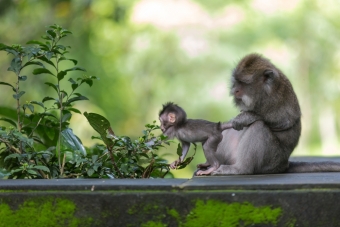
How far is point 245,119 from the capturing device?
525 centimetres

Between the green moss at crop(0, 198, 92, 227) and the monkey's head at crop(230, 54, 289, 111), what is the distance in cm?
193

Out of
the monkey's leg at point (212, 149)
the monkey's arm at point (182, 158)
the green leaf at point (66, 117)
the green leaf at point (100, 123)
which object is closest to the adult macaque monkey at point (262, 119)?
the monkey's leg at point (212, 149)

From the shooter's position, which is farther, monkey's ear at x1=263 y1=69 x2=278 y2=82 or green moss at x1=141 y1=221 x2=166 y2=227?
monkey's ear at x1=263 y1=69 x2=278 y2=82

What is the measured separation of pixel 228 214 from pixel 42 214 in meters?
1.12

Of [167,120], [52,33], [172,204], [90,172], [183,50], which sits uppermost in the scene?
[183,50]

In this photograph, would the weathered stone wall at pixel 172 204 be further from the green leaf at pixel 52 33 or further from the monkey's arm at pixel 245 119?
the green leaf at pixel 52 33

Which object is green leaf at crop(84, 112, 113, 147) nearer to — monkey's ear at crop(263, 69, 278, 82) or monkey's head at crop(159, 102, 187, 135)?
monkey's head at crop(159, 102, 187, 135)

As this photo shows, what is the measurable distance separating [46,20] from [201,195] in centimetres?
1713

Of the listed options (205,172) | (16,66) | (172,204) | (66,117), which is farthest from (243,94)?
(16,66)

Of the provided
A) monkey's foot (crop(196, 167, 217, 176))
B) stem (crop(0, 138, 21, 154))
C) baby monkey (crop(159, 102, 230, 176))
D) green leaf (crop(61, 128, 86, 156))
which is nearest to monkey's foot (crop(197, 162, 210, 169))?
baby monkey (crop(159, 102, 230, 176))

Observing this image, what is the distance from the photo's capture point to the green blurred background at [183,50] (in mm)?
20406

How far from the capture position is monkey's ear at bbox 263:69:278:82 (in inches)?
207

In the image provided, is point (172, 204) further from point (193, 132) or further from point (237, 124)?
point (193, 132)

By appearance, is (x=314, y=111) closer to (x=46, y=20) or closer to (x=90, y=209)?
(x=46, y=20)
